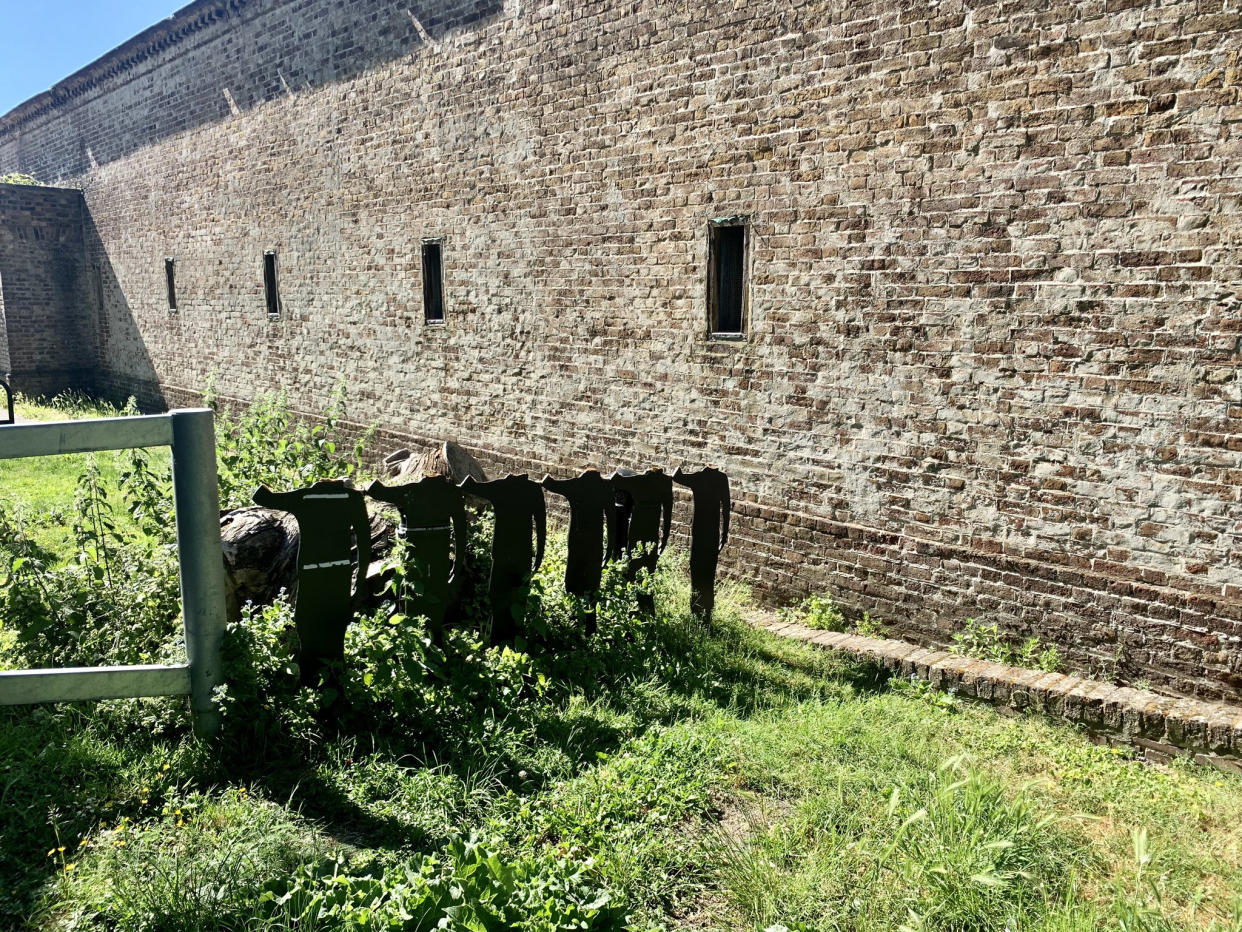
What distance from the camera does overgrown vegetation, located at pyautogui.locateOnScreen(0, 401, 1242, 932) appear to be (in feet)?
8.69

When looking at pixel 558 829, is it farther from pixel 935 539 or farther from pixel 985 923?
pixel 935 539

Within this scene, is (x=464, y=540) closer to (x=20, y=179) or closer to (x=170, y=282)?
(x=170, y=282)

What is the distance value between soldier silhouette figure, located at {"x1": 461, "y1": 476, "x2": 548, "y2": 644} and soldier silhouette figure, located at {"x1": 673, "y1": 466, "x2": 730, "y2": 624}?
127 centimetres

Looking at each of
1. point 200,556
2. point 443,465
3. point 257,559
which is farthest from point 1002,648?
point 200,556

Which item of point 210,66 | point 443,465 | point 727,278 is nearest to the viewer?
point 443,465

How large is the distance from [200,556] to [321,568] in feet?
1.70

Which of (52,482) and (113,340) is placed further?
(113,340)

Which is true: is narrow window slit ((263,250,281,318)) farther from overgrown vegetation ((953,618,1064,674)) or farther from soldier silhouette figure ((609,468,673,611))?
overgrown vegetation ((953,618,1064,674))

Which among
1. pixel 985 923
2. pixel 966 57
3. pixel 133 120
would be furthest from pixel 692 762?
pixel 133 120

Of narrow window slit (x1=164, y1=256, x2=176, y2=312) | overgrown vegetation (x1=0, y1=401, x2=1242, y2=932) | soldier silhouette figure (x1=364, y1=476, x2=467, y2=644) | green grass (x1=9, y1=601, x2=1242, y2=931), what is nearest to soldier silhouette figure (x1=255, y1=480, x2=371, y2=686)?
overgrown vegetation (x1=0, y1=401, x2=1242, y2=932)

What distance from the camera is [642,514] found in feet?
16.8

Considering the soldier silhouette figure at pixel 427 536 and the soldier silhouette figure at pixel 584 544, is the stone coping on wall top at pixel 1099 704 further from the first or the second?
the soldier silhouette figure at pixel 427 536

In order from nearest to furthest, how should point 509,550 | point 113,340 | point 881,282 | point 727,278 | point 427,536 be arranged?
point 427,536 → point 509,550 → point 881,282 → point 727,278 → point 113,340

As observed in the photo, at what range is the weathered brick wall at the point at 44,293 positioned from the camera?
18000mm
